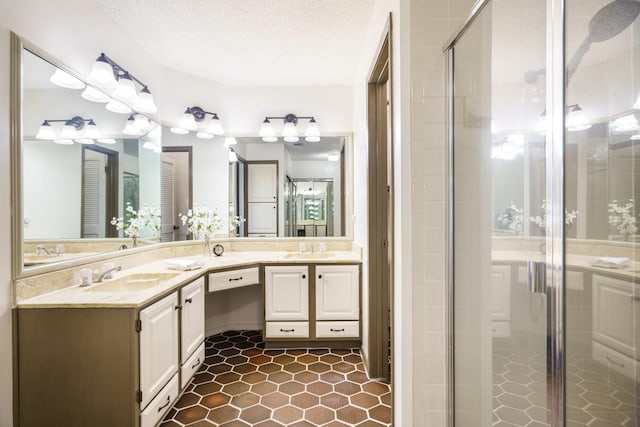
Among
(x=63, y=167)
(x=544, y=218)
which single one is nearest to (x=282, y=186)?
(x=63, y=167)

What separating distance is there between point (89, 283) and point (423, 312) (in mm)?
1916

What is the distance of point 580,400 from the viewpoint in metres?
0.79

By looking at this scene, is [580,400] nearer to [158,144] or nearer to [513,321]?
[513,321]

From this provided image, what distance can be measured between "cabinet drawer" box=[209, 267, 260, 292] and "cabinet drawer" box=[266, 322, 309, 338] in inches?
17.6

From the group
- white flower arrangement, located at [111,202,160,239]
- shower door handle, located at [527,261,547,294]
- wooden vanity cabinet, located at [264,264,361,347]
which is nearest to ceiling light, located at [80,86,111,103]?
white flower arrangement, located at [111,202,160,239]

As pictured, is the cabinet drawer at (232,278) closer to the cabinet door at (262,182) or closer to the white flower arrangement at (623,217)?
the cabinet door at (262,182)

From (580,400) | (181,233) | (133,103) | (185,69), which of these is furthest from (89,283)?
(580,400)

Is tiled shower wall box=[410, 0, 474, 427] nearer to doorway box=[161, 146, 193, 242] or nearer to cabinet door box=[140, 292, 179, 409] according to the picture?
cabinet door box=[140, 292, 179, 409]

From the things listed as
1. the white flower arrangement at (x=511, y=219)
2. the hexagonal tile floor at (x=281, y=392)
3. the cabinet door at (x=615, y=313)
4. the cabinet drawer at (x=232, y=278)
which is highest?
the white flower arrangement at (x=511, y=219)

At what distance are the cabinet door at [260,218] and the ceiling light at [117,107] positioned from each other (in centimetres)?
138

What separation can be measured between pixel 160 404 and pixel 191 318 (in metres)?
0.56


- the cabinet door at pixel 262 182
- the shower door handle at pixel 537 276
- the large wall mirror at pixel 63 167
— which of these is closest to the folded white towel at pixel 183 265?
the large wall mirror at pixel 63 167

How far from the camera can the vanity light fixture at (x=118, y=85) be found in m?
1.92

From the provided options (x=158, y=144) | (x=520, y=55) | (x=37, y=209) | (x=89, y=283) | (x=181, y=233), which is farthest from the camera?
(x=181, y=233)
